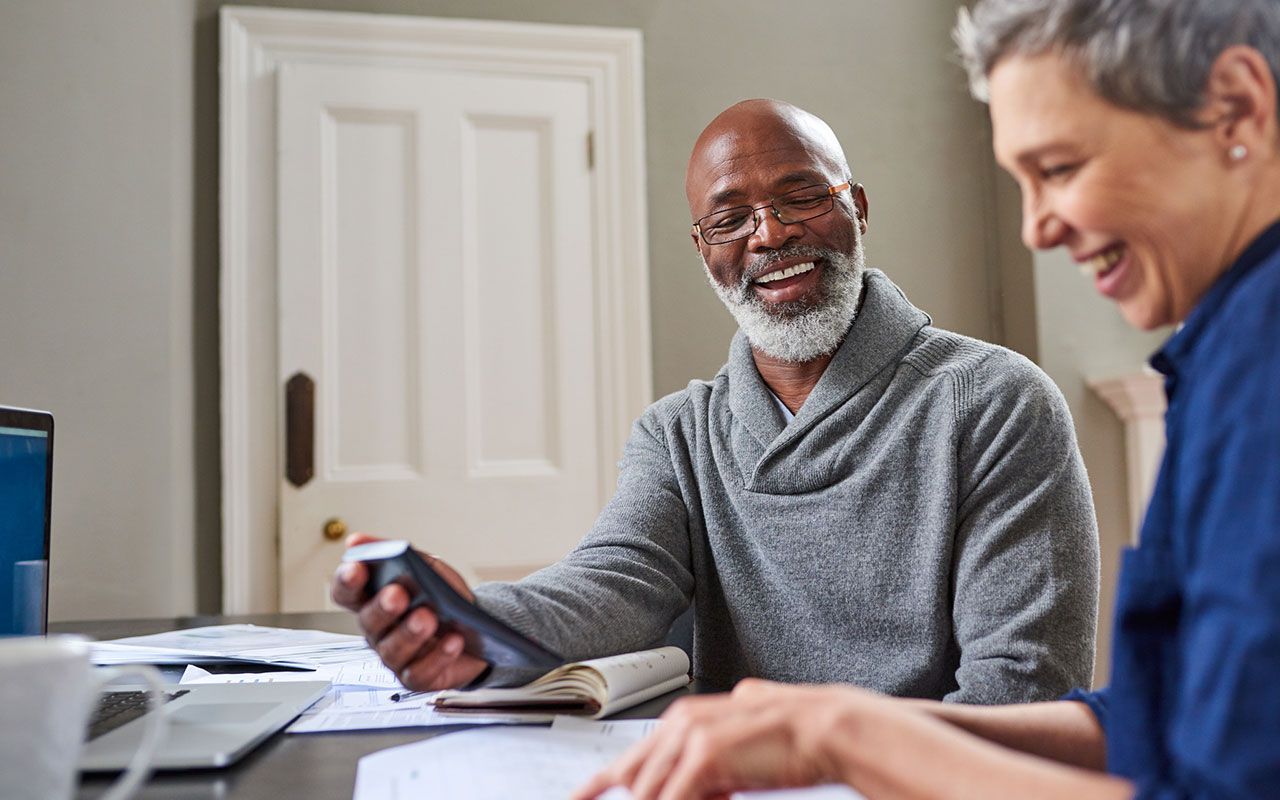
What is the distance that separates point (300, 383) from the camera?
8.87 ft

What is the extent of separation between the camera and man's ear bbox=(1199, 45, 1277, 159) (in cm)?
58

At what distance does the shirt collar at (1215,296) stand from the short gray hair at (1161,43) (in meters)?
0.07

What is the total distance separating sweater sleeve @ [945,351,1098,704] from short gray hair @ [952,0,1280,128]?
0.64 m

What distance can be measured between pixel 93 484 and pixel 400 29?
1.32 m

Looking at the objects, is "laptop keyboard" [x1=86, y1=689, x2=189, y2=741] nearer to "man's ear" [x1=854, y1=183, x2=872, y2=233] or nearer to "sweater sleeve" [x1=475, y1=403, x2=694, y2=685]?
"sweater sleeve" [x1=475, y1=403, x2=694, y2=685]

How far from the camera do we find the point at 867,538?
132 cm

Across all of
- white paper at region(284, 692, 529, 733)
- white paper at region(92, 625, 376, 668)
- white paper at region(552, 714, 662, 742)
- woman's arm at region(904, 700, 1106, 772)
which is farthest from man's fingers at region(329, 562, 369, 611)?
woman's arm at region(904, 700, 1106, 772)

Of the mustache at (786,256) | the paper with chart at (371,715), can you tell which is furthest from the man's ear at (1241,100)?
the mustache at (786,256)

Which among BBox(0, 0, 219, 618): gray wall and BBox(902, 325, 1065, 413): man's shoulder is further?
BBox(0, 0, 219, 618): gray wall

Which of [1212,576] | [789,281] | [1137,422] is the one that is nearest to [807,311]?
[789,281]

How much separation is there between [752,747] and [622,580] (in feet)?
2.15

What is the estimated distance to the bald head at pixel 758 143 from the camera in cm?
150

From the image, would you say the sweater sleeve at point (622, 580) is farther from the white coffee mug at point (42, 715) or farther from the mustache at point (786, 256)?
the white coffee mug at point (42, 715)

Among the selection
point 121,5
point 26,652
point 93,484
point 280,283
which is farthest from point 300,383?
point 26,652
